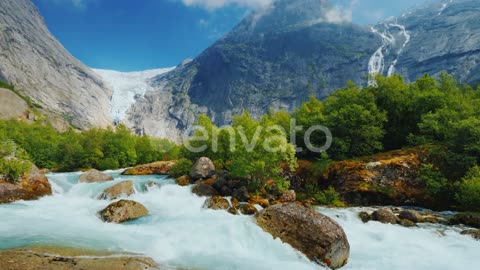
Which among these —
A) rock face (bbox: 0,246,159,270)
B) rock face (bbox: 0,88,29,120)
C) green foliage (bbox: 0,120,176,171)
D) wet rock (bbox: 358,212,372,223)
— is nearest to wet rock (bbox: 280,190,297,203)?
wet rock (bbox: 358,212,372,223)

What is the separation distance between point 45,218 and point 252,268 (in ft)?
47.3

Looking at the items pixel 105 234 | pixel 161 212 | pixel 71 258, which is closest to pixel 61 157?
pixel 161 212

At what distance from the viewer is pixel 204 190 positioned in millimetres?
32719

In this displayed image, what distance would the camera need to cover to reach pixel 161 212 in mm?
24219

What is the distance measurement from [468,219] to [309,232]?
13.7 metres

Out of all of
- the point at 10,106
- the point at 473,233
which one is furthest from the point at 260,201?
the point at 10,106

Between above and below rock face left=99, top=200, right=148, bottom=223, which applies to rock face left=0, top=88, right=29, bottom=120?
above

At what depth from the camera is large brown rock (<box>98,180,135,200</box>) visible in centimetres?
2888

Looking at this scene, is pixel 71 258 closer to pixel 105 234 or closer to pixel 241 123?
pixel 105 234

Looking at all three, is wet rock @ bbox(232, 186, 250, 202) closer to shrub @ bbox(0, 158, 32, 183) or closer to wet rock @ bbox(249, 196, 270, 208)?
wet rock @ bbox(249, 196, 270, 208)

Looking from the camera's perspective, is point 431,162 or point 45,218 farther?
point 431,162

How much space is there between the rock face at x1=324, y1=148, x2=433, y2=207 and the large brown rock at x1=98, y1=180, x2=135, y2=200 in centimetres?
2056

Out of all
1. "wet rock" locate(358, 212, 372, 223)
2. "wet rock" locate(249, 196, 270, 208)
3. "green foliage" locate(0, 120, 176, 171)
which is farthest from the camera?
"green foliage" locate(0, 120, 176, 171)

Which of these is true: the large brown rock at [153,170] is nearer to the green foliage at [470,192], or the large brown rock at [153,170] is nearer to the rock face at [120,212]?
the rock face at [120,212]
